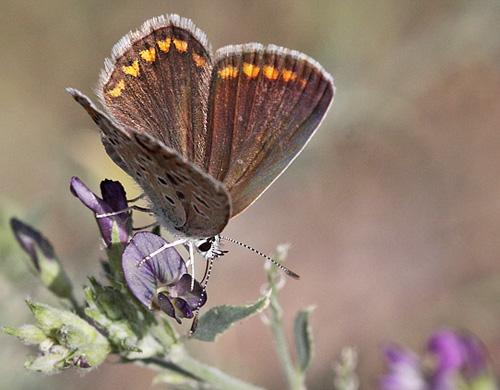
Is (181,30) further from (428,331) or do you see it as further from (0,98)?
(0,98)

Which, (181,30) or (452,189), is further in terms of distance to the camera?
(452,189)

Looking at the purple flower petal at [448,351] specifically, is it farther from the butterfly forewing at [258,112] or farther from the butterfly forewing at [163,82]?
the butterfly forewing at [163,82]

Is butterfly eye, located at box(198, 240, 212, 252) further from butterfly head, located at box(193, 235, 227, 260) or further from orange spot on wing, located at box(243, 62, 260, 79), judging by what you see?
orange spot on wing, located at box(243, 62, 260, 79)

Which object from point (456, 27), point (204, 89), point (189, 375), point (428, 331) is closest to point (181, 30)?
point (204, 89)

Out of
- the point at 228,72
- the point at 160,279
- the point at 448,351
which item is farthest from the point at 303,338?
the point at 228,72

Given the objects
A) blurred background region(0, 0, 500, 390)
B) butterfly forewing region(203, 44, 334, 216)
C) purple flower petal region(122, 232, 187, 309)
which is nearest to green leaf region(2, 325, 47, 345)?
purple flower petal region(122, 232, 187, 309)
